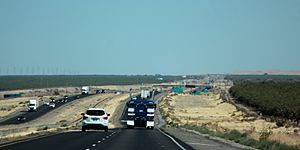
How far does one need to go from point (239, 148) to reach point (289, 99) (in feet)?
269

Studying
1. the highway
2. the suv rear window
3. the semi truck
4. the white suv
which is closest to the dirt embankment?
the highway

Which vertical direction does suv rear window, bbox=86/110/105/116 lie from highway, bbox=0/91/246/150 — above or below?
above

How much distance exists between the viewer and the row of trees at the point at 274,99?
97.9m

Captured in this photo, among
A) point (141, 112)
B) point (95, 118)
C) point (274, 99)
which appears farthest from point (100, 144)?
point (274, 99)

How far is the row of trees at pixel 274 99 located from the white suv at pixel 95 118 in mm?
48808

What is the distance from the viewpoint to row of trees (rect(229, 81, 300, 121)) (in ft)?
321

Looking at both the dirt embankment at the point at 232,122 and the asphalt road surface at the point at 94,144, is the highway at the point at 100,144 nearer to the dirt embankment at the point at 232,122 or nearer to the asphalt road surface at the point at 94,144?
the asphalt road surface at the point at 94,144

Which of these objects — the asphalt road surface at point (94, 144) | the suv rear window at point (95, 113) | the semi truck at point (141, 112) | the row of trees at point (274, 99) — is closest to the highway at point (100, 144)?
the asphalt road surface at point (94, 144)

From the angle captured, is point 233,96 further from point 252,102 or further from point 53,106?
point 53,106

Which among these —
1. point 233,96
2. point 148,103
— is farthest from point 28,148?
point 233,96

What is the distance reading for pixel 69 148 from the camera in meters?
27.7

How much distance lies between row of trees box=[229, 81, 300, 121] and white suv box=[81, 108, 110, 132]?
48.8m

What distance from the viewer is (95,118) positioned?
48.0 metres

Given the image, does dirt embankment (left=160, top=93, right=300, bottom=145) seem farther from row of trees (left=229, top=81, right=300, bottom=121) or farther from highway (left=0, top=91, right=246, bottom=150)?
highway (left=0, top=91, right=246, bottom=150)
